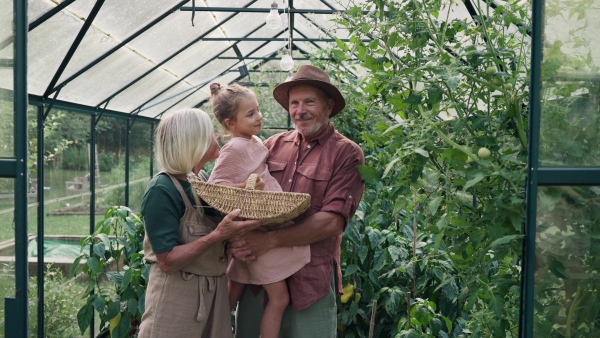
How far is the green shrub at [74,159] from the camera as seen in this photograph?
18.2ft

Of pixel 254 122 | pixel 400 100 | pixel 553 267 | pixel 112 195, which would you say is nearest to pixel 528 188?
pixel 553 267

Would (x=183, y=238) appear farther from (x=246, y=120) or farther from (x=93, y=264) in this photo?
(x=93, y=264)

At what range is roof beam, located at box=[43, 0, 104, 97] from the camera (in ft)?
14.3

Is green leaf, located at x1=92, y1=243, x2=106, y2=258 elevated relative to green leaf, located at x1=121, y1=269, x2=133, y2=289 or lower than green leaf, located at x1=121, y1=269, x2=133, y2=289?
elevated

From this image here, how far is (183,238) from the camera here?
2.13 m

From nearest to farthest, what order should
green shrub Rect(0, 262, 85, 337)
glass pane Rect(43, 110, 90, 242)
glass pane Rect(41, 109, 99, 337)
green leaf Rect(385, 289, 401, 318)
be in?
green leaf Rect(385, 289, 401, 318) < green shrub Rect(0, 262, 85, 337) < glass pane Rect(41, 109, 99, 337) < glass pane Rect(43, 110, 90, 242)

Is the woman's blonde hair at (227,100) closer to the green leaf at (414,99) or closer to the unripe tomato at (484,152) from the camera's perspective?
the green leaf at (414,99)

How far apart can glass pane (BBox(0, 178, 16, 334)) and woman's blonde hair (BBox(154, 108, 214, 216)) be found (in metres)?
0.46

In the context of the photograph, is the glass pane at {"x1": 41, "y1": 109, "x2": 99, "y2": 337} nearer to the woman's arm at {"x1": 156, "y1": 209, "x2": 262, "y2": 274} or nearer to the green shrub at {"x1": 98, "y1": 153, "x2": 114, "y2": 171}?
the green shrub at {"x1": 98, "y1": 153, "x2": 114, "y2": 171}

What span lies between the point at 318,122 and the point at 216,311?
0.74m

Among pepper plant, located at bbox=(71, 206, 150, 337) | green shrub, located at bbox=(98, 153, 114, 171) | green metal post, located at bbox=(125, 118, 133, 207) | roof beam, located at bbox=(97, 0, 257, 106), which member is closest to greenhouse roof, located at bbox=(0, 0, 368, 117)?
roof beam, located at bbox=(97, 0, 257, 106)

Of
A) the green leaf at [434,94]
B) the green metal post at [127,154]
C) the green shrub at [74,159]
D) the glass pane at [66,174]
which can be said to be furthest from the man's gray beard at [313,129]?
the green metal post at [127,154]

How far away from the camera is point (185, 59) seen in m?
7.66

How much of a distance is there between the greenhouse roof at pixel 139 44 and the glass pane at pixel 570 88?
48.5 inches
